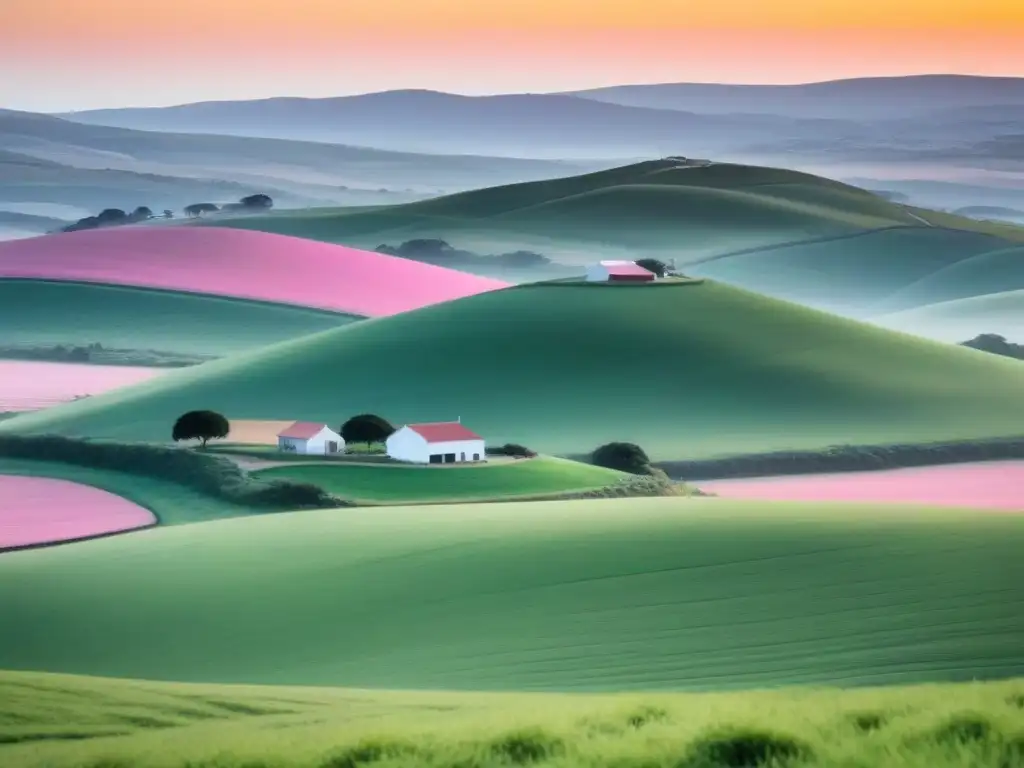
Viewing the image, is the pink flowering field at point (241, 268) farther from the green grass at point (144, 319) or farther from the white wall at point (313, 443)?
the white wall at point (313, 443)

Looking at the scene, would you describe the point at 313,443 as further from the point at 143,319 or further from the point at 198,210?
the point at 198,210

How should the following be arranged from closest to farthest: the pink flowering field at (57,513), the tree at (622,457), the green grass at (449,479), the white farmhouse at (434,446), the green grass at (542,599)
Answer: the green grass at (542,599) < the pink flowering field at (57,513) < the green grass at (449,479) < the white farmhouse at (434,446) < the tree at (622,457)

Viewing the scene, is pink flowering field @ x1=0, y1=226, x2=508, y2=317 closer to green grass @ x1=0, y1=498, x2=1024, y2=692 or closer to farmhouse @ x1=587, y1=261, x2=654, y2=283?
farmhouse @ x1=587, y1=261, x2=654, y2=283

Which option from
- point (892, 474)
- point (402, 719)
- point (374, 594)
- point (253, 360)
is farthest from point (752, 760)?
point (253, 360)

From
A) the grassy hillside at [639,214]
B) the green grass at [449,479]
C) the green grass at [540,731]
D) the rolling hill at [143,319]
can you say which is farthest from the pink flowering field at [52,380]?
the grassy hillside at [639,214]

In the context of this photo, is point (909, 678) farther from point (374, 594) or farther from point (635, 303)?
point (635, 303)
